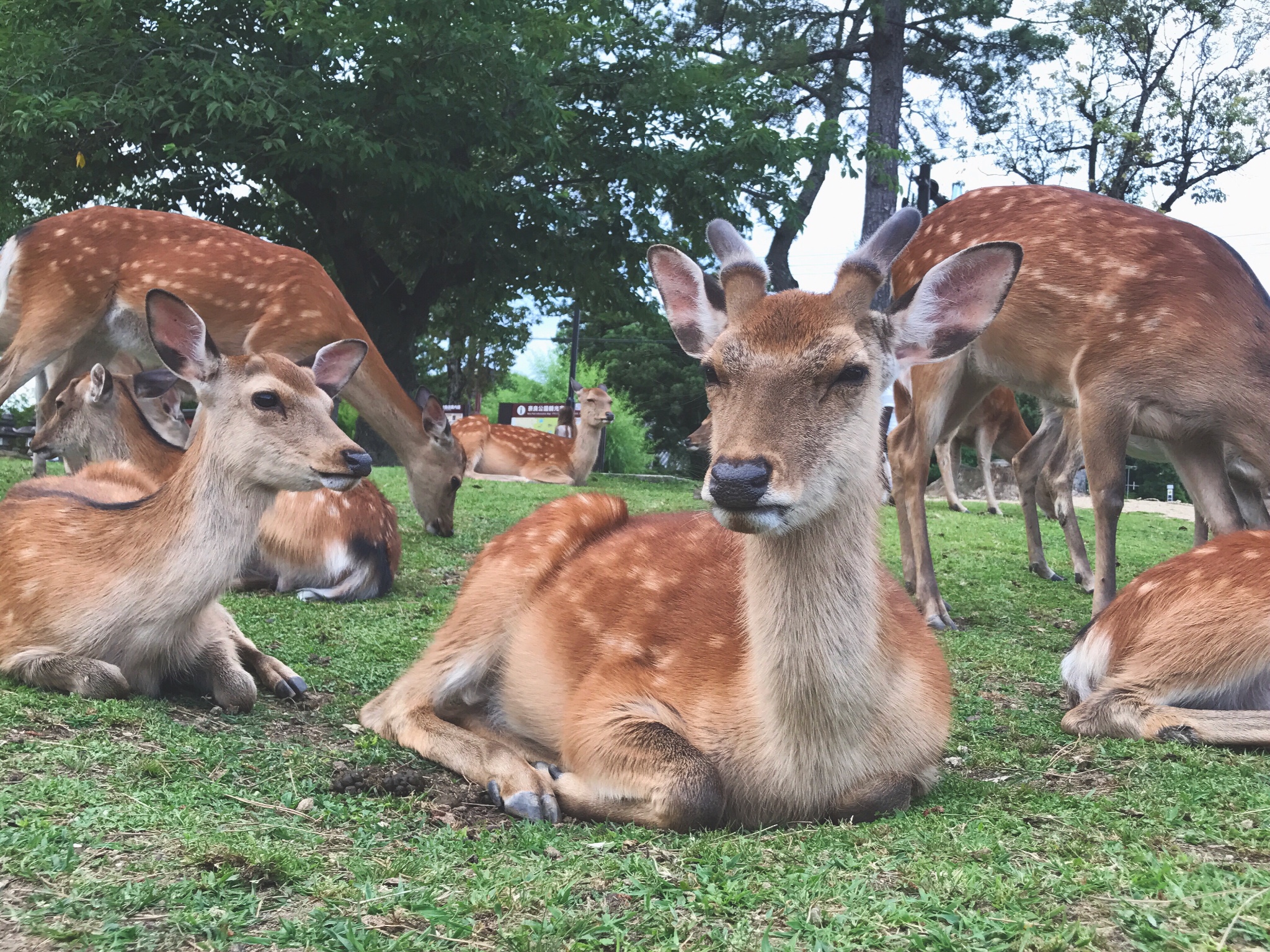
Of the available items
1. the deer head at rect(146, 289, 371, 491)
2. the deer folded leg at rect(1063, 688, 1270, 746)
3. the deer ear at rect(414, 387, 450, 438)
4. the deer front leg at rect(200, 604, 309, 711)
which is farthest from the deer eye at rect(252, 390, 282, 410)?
the deer ear at rect(414, 387, 450, 438)

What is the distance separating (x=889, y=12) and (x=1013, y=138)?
22.5 feet

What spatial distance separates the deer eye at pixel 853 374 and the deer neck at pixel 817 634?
0.25m

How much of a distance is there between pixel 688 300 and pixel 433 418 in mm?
6543

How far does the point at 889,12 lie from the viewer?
18828 mm

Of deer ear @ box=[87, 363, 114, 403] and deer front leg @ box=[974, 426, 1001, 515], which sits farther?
deer front leg @ box=[974, 426, 1001, 515]

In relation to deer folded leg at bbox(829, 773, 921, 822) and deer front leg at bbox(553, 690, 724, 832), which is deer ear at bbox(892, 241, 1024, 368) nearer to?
deer folded leg at bbox(829, 773, 921, 822)

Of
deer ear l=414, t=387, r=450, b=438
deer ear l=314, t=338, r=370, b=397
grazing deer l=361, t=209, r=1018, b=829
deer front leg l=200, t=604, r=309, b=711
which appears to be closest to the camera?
grazing deer l=361, t=209, r=1018, b=829

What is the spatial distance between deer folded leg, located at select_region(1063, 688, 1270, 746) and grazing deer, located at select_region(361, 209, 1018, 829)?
75cm

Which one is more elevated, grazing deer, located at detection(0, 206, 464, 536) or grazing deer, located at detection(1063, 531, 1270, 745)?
grazing deer, located at detection(0, 206, 464, 536)

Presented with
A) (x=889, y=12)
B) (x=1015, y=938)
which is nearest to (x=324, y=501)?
(x=1015, y=938)

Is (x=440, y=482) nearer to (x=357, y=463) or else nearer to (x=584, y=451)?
(x=357, y=463)

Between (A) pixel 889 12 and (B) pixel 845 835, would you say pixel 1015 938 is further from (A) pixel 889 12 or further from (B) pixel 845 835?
(A) pixel 889 12

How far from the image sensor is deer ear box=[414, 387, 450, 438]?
30.9 feet

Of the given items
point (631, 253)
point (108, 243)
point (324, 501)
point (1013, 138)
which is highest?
point (1013, 138)
